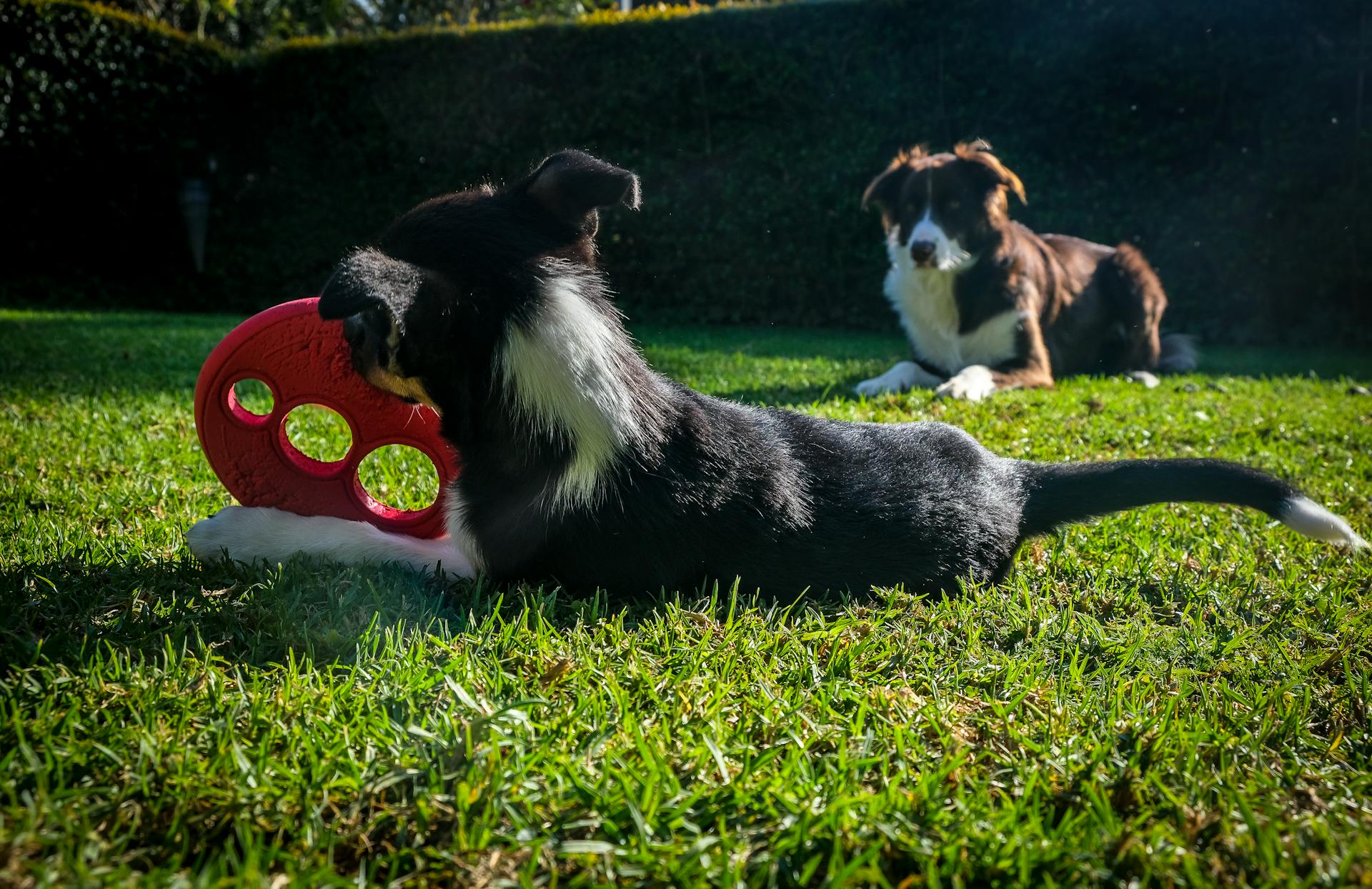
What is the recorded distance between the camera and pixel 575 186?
2658mm

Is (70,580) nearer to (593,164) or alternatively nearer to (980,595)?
(593,164)

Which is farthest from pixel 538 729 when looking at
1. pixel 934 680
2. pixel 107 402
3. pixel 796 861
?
pixel 107 402

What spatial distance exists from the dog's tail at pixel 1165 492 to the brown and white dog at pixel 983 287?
3137 millimetres

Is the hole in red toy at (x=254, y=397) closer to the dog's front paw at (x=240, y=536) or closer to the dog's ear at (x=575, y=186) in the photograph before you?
the dog's front paw at (x=240, y=536)

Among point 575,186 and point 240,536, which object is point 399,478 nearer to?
point 240,536

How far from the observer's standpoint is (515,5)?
64.1 feet

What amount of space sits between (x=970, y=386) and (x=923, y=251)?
3.51 ft

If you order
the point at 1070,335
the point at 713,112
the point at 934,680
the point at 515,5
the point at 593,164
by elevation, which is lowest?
the point at 934,680

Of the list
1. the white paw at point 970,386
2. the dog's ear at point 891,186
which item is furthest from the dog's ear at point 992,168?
the white paw at point 970,386

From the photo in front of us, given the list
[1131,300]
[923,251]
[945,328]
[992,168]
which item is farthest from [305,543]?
[1131,300]

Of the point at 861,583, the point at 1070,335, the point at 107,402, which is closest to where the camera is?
the point at 861,583

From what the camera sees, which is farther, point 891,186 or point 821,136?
point 821,136

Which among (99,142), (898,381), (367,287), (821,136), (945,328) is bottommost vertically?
(898,381)

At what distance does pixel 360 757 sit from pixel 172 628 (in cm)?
82
